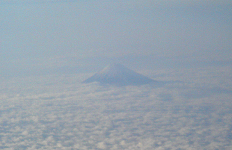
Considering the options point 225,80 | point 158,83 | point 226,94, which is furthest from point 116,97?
point 225,80

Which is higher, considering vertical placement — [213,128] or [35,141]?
[35,141]

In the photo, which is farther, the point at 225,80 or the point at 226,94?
the point at 225,80

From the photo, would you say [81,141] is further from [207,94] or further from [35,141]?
[207,94]

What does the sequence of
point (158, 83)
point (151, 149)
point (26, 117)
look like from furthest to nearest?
point (158, 83)
point (26, 117)
point (151, 149)

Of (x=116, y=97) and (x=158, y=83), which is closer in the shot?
(x=116, y=97)

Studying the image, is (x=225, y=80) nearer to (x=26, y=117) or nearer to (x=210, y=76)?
(x=210, y=76)

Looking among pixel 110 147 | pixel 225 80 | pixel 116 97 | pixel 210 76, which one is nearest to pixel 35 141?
pixel 110 147

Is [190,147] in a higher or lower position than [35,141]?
lower

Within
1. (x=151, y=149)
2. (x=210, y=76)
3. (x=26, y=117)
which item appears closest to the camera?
(x=151, y=149)

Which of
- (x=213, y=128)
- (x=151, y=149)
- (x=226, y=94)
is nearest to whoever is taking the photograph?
(x=151, y=149)
